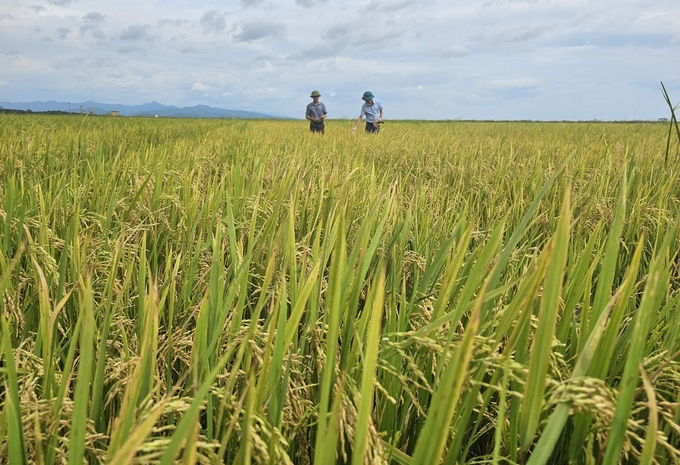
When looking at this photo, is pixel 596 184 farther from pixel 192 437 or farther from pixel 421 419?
pixel 192 437

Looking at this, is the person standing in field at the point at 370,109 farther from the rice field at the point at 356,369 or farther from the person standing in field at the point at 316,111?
the rice field at the point at 356,369

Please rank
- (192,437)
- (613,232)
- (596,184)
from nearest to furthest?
(192,437), (613,232), (596,184)

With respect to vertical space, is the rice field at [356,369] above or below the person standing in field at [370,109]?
below

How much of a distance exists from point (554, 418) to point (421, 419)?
34 centimetres

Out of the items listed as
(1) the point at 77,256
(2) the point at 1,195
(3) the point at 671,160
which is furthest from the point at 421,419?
(3) the point at 671,160

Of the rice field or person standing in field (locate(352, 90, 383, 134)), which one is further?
person standing in field (locate(352, 90, 383, 134))

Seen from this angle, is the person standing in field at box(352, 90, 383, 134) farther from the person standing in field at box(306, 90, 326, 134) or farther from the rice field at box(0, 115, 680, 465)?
the rice field at box(0, 115, 680, 465)

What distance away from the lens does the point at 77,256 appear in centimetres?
105

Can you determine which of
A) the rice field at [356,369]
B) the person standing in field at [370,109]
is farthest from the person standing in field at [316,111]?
the rice field at [356,369]

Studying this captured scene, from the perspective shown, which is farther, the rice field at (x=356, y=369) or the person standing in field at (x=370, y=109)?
the person standing in field at (x=370, y=109)

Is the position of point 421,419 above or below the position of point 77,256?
below

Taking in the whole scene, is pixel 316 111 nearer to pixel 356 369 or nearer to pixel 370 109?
pixel 370 109

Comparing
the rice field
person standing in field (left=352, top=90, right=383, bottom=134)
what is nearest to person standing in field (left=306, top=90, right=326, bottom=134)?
person standing in field (left=352, top=90, right=383, bottom=134)

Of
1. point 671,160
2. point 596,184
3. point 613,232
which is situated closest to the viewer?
point 613,232
